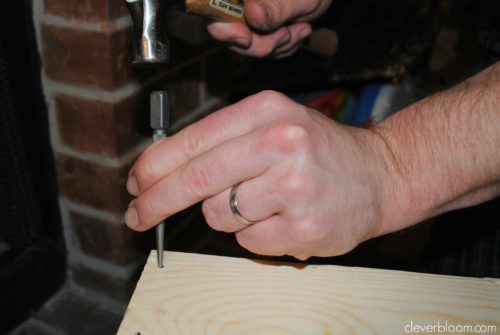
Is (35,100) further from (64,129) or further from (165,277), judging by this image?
(165,277)

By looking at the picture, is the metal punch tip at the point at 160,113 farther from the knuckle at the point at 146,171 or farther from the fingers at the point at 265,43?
the fingers at the point at 265,43

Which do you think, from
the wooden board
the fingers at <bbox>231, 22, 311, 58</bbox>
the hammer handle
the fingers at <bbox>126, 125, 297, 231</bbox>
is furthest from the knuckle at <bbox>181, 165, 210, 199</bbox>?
the fingers at <bbox>231, 22, 311, 58</bbox>

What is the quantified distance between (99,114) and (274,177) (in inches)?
17.8

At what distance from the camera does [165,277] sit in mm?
525

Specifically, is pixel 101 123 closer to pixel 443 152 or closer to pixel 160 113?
pixel 160 113

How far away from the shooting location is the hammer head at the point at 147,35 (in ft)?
1.92

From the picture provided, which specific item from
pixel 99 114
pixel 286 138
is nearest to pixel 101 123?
pixel 99 114

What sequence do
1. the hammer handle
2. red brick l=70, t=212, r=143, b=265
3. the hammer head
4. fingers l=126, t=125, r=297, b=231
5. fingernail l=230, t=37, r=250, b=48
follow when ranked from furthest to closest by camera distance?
1. red brick l=70, t=212, r=143, b=265
2. fingernail l=230, t=37, r=250, b=48
3. the hammer handle
4. the hammer head
5. fingers l=126, t=125, r=297, b=231

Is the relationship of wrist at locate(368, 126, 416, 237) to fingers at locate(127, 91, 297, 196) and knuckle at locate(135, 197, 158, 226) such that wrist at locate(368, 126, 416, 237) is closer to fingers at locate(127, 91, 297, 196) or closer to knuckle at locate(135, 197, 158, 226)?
fingers at locate(127, 91, 297, 196)

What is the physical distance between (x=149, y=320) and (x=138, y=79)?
1.59ft

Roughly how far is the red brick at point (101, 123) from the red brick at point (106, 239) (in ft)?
0.50

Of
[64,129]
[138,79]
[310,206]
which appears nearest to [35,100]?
[64,129]

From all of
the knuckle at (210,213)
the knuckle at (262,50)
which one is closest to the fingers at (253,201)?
the knuckle at (210,213)

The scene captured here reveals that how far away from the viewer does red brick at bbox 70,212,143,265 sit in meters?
0.92
